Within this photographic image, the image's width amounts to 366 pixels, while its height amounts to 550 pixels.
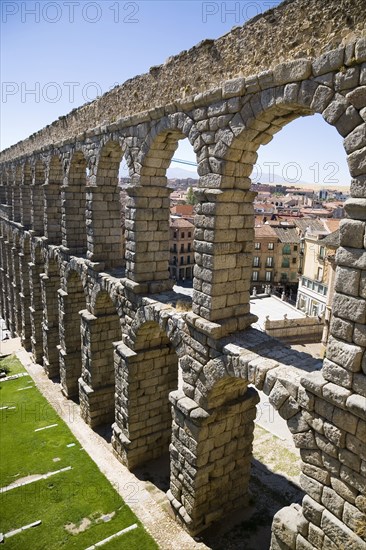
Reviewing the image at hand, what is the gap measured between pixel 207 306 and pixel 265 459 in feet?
27.7

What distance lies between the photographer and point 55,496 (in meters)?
13.4

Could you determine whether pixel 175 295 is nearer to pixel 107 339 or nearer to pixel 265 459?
pixel 107 339

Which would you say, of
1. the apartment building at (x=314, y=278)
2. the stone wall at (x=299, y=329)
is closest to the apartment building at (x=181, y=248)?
the apartment building at (x=314, y=278)

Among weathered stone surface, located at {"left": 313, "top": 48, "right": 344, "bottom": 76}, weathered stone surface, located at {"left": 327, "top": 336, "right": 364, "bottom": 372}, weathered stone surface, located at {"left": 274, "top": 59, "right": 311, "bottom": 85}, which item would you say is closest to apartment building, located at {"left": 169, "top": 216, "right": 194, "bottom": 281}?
weathered stone surface, located at {"left": 274, "top": 59, "right": 311, "bottom": 85}

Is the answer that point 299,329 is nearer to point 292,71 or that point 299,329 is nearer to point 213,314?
point 213,314

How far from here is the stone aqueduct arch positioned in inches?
267

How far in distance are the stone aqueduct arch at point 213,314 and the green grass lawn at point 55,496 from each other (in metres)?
1.39

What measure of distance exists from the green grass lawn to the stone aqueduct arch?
1.39 m

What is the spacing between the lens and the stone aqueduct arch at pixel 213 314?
678cm

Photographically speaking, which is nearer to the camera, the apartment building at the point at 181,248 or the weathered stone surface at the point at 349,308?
the weathered stone surface at the point at 349,308

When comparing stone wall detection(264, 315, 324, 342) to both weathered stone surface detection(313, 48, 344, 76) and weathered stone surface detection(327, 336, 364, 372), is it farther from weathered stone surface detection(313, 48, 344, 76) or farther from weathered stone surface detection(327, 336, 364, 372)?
weathered stone surface detection(313, 48, 344, 76)

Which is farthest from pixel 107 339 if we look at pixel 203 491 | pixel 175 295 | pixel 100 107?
pixel 100 107

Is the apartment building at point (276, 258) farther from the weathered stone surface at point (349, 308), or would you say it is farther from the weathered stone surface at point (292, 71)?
the weathered stone surface at point (349, 308)

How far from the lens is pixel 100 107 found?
1509cm
